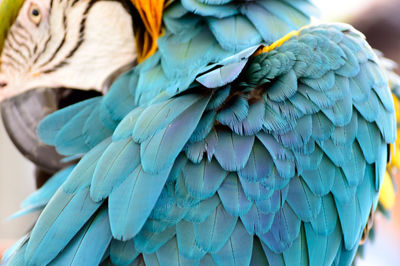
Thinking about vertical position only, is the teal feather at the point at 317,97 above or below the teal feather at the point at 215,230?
above

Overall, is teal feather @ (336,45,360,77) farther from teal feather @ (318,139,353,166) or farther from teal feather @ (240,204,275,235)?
teal feather @ (240,204,275,235)

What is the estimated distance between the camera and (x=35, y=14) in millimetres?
959

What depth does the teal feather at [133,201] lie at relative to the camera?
668 millimetres

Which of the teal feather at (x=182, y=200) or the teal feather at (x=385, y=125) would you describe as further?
the teal feather at (x=385, y=125)

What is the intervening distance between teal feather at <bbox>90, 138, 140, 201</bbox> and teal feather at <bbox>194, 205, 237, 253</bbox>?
0.12 meters

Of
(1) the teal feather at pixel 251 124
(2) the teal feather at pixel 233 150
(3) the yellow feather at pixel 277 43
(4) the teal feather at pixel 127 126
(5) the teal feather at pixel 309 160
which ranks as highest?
(3) the yellow feather at pixel 277 43

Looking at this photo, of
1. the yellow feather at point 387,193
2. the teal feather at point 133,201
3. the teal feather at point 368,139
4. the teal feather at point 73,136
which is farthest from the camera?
the yellow feather at point 387,193

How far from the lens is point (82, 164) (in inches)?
30.4

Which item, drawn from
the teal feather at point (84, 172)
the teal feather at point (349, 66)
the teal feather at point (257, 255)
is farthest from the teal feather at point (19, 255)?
the teal feather at point (349, 66)

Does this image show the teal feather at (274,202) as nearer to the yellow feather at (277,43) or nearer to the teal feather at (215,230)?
the teal feather at (215,230)

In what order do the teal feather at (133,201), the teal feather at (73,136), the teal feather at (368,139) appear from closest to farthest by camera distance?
the teal feather at (133,201)
the teal feather at (368,139)
the teal feather at (73,136)

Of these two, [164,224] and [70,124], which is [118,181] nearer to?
[164,224]

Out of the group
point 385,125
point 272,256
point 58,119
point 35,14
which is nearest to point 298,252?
point 272,256

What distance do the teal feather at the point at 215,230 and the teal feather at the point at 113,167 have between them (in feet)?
0.41
